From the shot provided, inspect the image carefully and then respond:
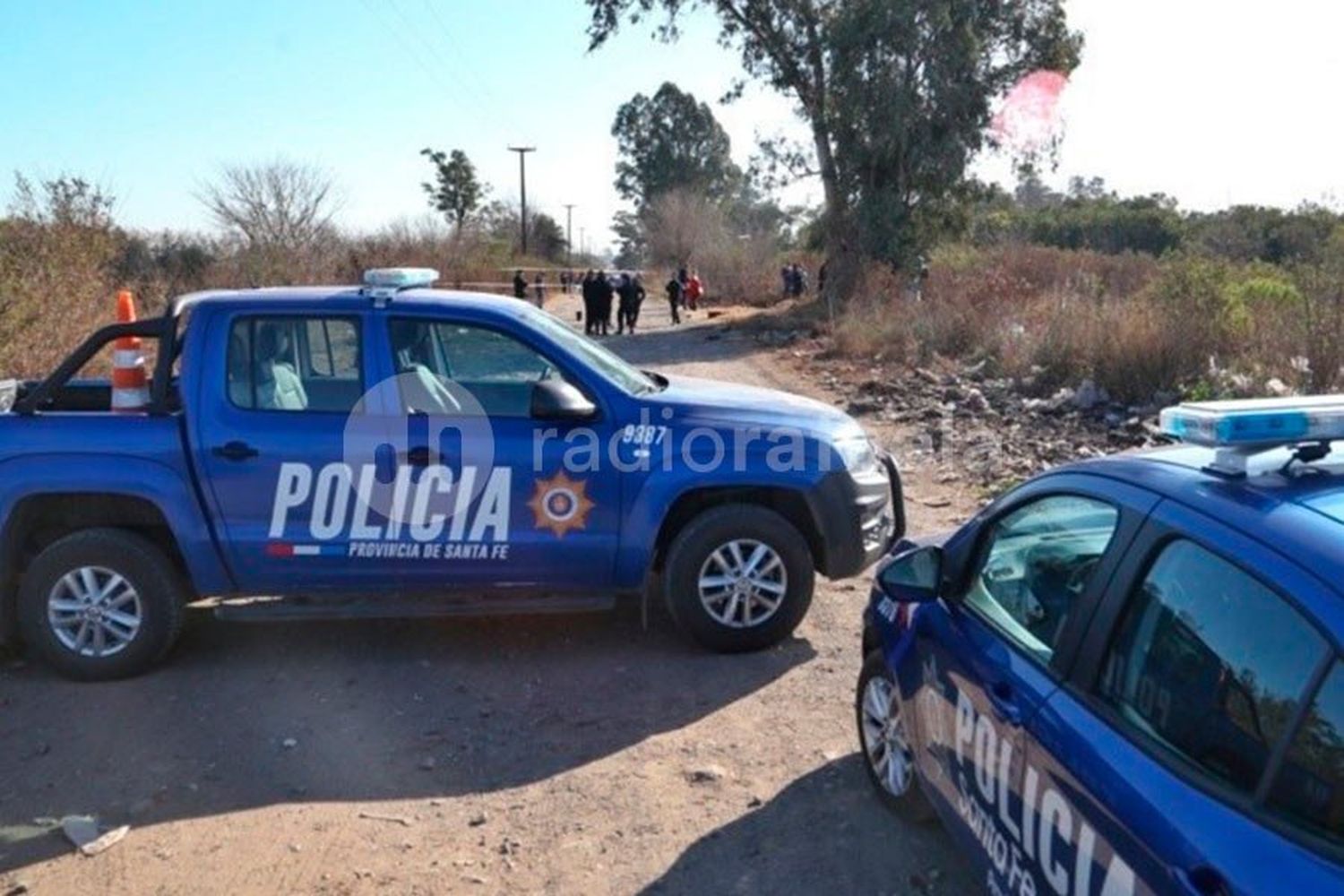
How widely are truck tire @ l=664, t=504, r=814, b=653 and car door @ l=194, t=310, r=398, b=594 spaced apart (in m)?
1.52

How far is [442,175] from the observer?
6450cm

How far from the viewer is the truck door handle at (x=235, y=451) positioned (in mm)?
4934

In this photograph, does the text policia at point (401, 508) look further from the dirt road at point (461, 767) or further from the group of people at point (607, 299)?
the group of people at point (607, 299)

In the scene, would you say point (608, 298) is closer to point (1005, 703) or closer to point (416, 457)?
point (416, 457)

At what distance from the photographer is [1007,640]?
9.14ft

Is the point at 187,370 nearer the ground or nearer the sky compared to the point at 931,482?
nearer the sky

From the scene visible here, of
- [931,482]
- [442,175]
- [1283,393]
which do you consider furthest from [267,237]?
[442,175]

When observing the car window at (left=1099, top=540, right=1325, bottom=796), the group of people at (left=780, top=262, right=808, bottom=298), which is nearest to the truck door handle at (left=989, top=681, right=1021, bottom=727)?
the car window at (left=1099, top=540, right=1325, bottom=796)

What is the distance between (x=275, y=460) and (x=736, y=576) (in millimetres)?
2342

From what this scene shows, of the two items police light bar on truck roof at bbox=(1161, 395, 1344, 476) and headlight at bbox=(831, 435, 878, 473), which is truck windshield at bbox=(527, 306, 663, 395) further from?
police light bar on truck roof at bbox=(1161, 395, 1344, 476)

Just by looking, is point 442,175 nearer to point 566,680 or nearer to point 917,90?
point 917,90

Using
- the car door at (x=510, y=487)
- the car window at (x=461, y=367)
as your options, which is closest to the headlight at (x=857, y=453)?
the car door at (x=510, y=487)

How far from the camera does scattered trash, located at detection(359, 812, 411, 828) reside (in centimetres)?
385

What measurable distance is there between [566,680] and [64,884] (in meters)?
2.24
